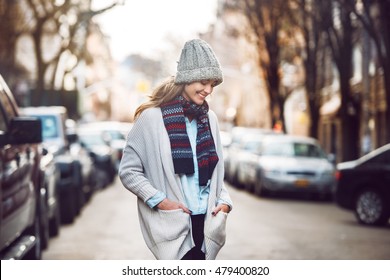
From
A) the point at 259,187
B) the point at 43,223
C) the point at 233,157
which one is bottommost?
the point at 233,157

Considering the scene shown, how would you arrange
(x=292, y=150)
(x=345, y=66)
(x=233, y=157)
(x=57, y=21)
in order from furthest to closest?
(x=57, y=21), (x=233, y=157), (x=345, y=66), (x=292, y=150)

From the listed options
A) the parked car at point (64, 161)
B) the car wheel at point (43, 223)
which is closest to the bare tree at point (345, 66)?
the parked car at point (64, 161)

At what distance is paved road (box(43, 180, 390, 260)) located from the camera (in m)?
10.2

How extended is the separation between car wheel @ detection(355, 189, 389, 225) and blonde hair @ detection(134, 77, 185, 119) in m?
9.58

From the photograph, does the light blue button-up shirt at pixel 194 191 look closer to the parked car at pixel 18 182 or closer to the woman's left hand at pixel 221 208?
the woman's left hand at pixel 221 208

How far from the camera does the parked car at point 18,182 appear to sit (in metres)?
6.46

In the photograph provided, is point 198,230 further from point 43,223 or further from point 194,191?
point 43,223

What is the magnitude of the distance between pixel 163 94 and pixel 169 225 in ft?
2.01

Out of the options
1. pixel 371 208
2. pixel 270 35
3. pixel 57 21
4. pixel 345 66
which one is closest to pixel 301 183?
pixel 345 66

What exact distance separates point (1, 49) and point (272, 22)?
341 inches

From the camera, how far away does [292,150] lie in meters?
20.9

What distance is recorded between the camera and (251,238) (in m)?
11.8
